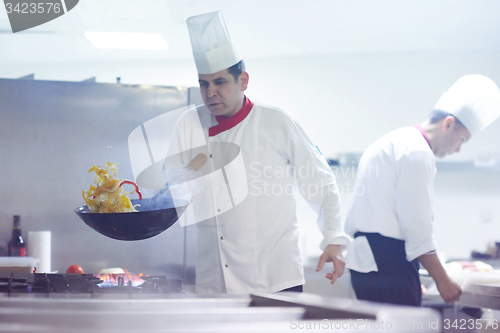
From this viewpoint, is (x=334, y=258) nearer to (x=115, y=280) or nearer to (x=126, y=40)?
(x=115, y=280)

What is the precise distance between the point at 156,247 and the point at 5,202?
722mm

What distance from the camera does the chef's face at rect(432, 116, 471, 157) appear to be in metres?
1.59

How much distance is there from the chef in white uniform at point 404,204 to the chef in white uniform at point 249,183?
0.27 meters

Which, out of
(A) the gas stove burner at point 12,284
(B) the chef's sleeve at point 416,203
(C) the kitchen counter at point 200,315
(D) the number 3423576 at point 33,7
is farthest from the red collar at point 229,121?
(D) the number 3423576 at point 33,7

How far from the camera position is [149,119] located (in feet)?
6.44

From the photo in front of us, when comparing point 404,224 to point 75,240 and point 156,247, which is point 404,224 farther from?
point 75,240

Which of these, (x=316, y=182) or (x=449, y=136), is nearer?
(x=316, y=182)

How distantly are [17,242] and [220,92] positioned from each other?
3.87 feet

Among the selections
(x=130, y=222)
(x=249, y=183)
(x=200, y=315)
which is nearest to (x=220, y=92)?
(x=249, y=183)

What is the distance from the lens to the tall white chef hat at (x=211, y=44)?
146cm

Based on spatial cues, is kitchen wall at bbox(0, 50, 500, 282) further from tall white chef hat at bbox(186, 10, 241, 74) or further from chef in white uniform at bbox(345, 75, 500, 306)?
tall white chef hat at bbox(186, 10, 241, 74)

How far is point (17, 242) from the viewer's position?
182 centimetres

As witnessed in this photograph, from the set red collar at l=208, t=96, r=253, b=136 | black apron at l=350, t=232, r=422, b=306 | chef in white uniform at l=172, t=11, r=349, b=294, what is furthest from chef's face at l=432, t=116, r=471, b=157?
red collar at l=208, t=96, r=253, b=136

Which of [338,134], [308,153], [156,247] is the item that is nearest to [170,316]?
[308,153]
